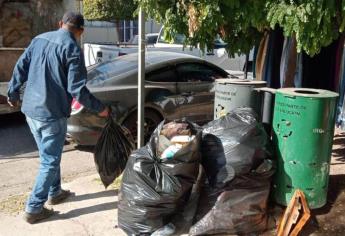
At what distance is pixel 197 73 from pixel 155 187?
4.19 meters

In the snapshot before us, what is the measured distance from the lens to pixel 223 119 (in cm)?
418

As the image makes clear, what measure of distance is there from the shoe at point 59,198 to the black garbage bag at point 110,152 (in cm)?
53

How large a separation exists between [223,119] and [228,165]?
1.65 feet

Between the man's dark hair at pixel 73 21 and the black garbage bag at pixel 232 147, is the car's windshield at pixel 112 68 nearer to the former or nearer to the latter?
the man's dark hair at pixel 73 21

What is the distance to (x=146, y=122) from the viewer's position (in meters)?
6.76

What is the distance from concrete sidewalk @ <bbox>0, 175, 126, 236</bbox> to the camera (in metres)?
4.10

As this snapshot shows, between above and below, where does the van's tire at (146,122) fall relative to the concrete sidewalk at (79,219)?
above

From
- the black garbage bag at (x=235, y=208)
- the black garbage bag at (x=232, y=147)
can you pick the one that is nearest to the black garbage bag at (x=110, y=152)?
the black garbage bag at (x=232, y=147)

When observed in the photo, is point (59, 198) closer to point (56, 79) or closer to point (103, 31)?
point (56, 79)

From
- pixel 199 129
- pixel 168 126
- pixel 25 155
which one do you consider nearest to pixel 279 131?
pixel 199 129

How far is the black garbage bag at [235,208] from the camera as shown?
12.6ft

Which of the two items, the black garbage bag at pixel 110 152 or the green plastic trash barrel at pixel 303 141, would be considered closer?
the green plastic trash barrel at pixel 303 141

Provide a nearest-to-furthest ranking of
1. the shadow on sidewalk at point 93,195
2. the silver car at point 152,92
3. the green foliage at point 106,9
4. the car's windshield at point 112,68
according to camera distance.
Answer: the shadow on sidewalk at point 93,195 → the silver car at point 152,92 → the car's windshield at point 112,68 → the green foliage at point 106,9

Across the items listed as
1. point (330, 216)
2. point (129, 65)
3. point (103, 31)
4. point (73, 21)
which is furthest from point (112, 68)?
point (103, 31)
